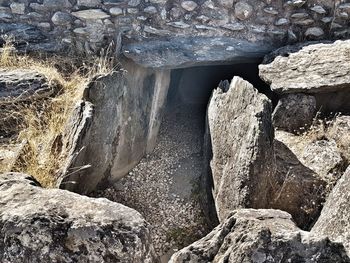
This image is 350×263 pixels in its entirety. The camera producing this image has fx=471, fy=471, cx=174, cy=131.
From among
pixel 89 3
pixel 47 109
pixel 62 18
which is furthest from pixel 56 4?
pixel 47 109

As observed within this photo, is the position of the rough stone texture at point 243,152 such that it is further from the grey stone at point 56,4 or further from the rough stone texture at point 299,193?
the grey stone at point 56,4

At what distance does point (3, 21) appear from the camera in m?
4.86

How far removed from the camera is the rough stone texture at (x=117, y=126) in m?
3.79

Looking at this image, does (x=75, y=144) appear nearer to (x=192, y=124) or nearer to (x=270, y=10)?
(x=192, y=124)

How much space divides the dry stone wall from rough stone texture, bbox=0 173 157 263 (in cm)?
242

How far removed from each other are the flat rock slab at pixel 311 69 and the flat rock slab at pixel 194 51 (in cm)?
22

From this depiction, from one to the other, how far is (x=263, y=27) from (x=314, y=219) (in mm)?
1874

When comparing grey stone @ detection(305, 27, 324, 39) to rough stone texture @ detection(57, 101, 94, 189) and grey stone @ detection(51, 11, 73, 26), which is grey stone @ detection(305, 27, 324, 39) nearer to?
rough stone texture @ detection(57, 101, 94, 189)

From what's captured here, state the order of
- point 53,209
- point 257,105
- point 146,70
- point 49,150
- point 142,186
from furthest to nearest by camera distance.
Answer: point 146,70, point 142,186, point 49,150, point 257,105, point 53,209

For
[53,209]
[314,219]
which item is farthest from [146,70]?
[53,209]

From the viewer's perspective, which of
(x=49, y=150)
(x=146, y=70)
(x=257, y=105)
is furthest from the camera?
(x=146, y=70)

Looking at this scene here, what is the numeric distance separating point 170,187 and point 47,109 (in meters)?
1.33

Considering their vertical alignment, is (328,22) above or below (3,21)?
above

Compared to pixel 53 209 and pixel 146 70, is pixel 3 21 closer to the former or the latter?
pixel 146 70
